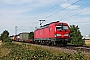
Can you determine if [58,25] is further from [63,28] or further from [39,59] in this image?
[39,59]

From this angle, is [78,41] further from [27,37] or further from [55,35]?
[55,35]

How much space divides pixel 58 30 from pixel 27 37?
43.0 metres

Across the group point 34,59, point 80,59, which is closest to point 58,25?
point 34,59

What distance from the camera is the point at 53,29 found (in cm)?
3027

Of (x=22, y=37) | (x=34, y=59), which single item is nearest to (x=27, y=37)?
(x=22, y=37)

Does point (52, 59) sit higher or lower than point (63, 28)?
lower

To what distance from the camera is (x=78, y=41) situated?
196 feet

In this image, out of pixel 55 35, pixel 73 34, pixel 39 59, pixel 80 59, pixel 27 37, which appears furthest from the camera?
pixel 27 37

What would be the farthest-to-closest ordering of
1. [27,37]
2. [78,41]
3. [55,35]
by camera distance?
[27,37] < [78,41] < [55,35]

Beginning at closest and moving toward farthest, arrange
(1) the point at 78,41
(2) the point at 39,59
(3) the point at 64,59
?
(3) the point at 64,59 < (2) the point at 39,59 < (1) the point at 78,41

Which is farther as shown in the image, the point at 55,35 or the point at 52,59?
the point at 55,35

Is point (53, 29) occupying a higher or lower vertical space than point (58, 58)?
higher

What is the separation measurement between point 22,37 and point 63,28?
4705 cm

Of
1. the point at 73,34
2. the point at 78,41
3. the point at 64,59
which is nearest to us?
the point at 64,59
